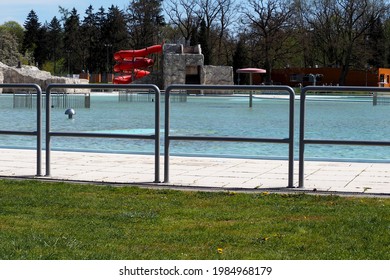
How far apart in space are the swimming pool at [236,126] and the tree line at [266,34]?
38.1m

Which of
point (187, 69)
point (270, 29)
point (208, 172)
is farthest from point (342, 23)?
point (208, 172)

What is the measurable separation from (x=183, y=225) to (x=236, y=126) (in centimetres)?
1587

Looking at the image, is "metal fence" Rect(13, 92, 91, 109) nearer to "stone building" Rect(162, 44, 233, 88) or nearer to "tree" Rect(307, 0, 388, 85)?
"stone building" Rect(162, 44, 233, 88)

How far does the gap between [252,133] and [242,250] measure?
46.5 feet

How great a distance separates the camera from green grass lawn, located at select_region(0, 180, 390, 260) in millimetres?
4852

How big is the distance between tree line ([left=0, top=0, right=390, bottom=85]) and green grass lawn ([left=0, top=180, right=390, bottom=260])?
57805 mm

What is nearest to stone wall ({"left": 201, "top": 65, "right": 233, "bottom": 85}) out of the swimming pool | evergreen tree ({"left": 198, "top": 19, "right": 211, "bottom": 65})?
evergreen tree ({"left": 198, "top": 19, "right": 211, "bottom": 65})

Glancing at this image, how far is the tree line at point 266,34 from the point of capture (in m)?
72.7

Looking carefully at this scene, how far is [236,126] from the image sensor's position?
21594 mm

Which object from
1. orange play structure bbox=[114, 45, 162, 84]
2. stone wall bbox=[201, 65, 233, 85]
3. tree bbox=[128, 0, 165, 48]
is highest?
tree bbox=[128, 0, 165, 48]

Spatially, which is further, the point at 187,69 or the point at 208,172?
the point at 187,69

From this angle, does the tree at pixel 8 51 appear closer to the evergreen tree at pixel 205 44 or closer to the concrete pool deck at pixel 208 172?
the evergreen tree at pixel 205 44

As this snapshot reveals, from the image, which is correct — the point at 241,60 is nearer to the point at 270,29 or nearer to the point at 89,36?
the point at 270,29

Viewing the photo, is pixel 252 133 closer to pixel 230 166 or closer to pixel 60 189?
pixel 230 166
